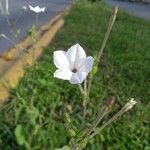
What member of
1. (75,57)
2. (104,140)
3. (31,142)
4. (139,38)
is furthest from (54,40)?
(75,57)

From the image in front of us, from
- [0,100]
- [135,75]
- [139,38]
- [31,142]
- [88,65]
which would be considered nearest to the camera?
[88,65]

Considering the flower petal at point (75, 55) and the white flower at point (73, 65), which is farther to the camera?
the flower petal at point (75, 55)

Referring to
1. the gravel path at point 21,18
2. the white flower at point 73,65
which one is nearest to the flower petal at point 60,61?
the white flower at point 73,65

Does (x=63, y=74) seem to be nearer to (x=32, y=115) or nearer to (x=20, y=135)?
(x=20, y=135)

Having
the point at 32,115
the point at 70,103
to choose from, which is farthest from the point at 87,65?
the point at 70,103

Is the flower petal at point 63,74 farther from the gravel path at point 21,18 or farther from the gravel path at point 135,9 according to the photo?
the gravel path at point 135,9

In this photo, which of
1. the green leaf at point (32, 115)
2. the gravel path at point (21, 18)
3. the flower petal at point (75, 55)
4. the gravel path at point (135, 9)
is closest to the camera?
the flower petal at point (75, 55)

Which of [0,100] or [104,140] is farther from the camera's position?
[0,100]

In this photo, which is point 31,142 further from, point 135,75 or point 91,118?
point 135,75
